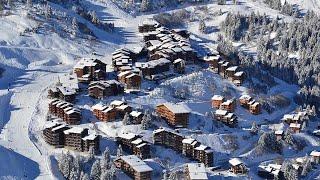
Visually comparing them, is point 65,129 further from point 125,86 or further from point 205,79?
point 205,79

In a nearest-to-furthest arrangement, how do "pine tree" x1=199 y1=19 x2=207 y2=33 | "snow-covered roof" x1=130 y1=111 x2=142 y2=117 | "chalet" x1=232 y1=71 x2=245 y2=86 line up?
"snow-covered roof" x1=130 y1=111 x2=142 y2=117 → "chalet" x1=232 y1=71 x2=245 y2=86 → "pine tree" x1=199 y1=19 x2=207 y2=33

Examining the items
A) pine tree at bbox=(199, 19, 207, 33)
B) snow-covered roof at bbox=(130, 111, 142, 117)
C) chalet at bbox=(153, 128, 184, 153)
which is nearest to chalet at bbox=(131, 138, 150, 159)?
chalet at bbox=(153, 128, 184, 153)

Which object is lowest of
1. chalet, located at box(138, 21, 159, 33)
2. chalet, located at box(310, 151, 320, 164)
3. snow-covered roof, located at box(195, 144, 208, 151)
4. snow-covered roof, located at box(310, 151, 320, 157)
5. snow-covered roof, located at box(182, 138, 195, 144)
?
chalet, located at box(310, 151, 320, 164)

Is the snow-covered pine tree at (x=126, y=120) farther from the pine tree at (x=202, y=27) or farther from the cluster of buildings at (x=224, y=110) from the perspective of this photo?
the pine tree at (x=202, y=27)

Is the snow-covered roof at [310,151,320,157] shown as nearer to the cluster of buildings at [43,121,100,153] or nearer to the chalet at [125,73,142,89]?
the chalet at [125,73,142,89]

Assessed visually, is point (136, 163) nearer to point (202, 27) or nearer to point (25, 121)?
point (25, 121)

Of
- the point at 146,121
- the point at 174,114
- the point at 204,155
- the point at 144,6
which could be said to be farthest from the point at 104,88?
the point at 144,6
